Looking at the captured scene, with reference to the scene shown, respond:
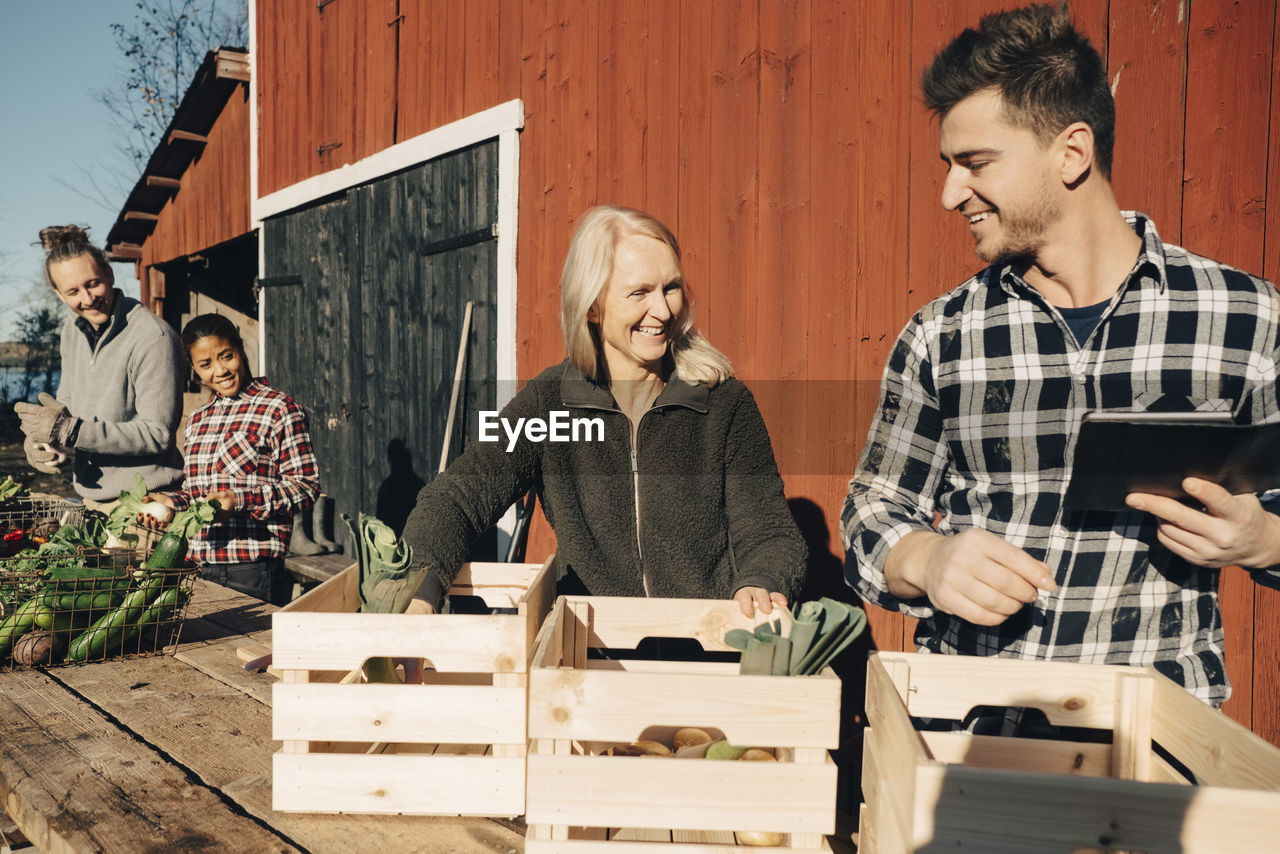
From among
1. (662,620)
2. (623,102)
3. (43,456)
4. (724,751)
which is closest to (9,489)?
(43,456)

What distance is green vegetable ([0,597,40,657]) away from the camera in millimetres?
2162

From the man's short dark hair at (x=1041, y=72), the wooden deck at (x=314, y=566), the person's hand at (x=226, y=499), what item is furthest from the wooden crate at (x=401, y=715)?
the wooden deck at (x=314, y=566)

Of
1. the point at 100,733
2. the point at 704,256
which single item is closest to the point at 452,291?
the point at 704,256

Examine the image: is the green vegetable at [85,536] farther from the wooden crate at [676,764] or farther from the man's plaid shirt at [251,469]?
the wooden crate at [676,764]

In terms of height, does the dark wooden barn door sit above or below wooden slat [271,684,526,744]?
Answer: above

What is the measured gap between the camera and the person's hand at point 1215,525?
119 cm

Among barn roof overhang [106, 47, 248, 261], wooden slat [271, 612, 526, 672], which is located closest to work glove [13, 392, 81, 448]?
wooden slat [271, 612, 526, 672]

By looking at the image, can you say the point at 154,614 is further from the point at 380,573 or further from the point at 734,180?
the point at 734,180

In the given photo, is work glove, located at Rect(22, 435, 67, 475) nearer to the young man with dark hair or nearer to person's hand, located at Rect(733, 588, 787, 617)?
person's hand, located at Rect(733, 588, 787, 617)

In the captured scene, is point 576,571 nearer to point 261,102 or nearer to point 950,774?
point 950,774

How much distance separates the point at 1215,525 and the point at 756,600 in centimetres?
71

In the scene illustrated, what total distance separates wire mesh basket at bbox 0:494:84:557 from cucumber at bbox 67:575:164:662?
2.79 ft

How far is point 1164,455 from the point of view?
113 cm

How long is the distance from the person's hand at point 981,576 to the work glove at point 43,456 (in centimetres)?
344
